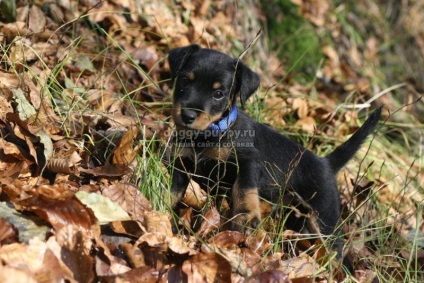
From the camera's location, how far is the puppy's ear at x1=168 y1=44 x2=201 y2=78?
13.9ft

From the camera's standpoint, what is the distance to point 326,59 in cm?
789

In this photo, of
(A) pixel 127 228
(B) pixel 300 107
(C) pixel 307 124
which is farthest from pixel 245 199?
(B) pixel 300 107

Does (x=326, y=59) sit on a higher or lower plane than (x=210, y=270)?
lower

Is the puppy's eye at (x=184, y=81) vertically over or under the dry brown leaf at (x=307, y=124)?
over

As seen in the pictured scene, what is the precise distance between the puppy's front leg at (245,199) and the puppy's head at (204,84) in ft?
1.33

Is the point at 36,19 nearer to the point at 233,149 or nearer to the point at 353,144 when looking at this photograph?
the point at 233,149

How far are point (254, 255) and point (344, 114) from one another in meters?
2.96

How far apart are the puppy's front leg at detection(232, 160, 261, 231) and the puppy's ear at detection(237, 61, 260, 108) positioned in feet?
1.51

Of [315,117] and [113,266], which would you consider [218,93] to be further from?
[315,117]

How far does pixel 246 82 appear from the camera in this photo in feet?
→ 13.6

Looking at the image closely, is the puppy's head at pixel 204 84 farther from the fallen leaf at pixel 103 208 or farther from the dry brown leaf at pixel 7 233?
the dry brown leaf at pixel 7 233

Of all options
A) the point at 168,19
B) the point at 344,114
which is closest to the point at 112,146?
the point at 168,19

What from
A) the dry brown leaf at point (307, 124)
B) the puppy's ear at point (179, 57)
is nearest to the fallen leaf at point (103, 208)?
the puppy's ear at point (179, 57)

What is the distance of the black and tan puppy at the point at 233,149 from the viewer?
391 centimetres
